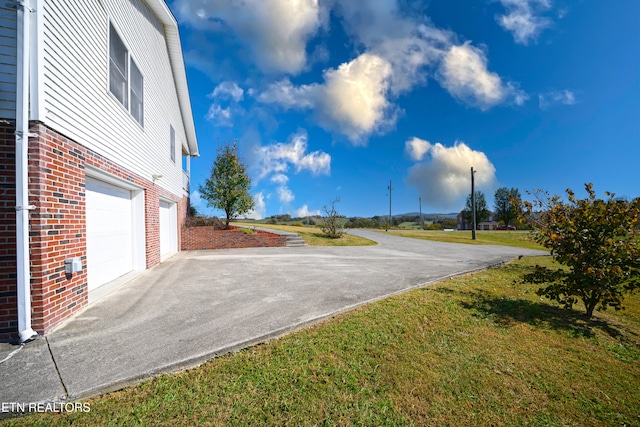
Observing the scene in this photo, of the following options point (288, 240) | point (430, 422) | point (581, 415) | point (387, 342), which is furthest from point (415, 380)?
point (288, 240)

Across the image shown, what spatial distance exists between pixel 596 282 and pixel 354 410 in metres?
4.78

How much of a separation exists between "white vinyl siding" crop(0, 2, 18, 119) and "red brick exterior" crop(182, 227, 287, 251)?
946cm

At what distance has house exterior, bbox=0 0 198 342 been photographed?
319 centimetres

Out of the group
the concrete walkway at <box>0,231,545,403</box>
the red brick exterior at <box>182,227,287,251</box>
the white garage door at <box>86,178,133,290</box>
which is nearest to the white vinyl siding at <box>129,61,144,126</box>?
the white garage door at <box>86,178,133,290</box>

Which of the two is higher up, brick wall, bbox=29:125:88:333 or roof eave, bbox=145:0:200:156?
roof eave, bbox=145:0:200:156

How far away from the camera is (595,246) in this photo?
Answer: 4.32 m

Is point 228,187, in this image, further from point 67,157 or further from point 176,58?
point 67,157

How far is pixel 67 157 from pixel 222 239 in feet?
30.3

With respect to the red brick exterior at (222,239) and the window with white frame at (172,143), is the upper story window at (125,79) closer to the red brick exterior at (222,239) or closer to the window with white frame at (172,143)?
the window with white frame at (172,143)

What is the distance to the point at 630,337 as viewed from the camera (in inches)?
157

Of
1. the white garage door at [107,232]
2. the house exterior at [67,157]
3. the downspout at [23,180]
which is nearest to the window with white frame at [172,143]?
the house exterior at [67,157]

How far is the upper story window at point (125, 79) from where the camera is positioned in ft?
18.1

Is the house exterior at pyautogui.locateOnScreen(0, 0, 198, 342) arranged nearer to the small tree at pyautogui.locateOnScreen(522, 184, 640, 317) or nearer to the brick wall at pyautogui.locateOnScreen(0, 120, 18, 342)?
the brick wall at pyautogui.locateOnScreen(0, 120, 18, 342)

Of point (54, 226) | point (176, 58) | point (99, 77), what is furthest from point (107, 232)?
point (176, 58)
